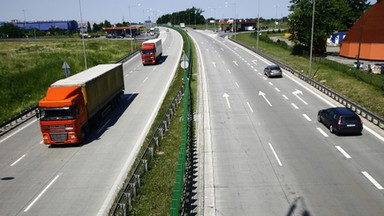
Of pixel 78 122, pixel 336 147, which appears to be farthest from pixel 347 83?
pixel 78 122

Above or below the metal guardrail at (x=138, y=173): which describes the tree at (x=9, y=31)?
above

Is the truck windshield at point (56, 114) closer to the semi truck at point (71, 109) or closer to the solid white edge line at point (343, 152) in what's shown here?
the semi truck at point (71, 109)

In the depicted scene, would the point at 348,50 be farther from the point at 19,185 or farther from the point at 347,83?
the point at 19,185

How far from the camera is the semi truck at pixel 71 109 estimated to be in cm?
2095

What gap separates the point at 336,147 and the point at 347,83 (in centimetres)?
1946

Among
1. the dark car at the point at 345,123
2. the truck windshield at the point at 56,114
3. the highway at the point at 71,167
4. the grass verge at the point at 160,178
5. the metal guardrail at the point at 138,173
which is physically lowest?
the highway at the point at 71,167

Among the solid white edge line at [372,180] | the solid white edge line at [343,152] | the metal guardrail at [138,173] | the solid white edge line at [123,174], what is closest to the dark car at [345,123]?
the solid white edge line at [343,152]

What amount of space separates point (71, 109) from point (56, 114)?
3.45 feet

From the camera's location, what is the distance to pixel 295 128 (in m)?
23.9

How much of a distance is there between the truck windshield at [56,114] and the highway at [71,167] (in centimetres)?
219

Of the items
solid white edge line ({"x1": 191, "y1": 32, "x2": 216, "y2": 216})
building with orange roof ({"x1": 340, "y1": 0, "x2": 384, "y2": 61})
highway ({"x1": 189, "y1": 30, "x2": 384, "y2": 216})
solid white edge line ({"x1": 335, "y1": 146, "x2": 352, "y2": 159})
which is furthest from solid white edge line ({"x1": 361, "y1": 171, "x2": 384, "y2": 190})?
building with orange roof ({"x1": 340, "y1": 0, "x2": 384, "y2": 61})

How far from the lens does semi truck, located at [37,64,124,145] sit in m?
21.0

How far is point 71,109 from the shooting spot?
20.9m

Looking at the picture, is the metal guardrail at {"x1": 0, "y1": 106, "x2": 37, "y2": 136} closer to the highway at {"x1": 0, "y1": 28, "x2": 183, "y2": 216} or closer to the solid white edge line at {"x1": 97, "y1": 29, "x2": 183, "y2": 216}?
the highway at {"x1": 0, "y1": 28, "x2": 183, "y2": 216}
